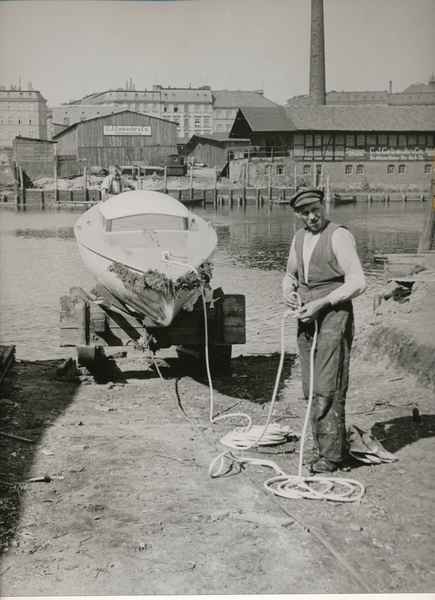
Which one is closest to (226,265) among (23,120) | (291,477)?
(291,477)

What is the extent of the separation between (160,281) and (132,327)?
92 cm

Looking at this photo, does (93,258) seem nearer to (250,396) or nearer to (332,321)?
(250,396)

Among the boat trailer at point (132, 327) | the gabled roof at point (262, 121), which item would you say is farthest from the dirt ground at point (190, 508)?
the gabled roof at point (262, 121)

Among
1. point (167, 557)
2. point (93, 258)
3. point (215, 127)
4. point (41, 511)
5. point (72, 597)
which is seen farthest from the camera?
point (215, 127)

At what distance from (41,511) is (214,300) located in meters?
4.15

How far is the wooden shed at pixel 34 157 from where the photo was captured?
2955 inches

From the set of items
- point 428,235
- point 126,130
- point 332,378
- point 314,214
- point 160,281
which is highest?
point 126,130

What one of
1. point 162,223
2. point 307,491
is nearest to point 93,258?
point 162,223

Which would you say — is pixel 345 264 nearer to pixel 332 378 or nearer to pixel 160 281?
pixel 332 378

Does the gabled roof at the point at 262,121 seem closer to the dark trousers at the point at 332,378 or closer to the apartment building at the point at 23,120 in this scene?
the apartment building at the point at 23,120

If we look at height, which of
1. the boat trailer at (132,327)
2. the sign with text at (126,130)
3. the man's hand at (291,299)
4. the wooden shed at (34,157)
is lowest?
the boat trailer at (132,327)

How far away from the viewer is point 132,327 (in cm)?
823

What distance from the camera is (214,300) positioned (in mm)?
8438

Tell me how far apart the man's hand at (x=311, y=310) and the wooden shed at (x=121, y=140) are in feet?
245
